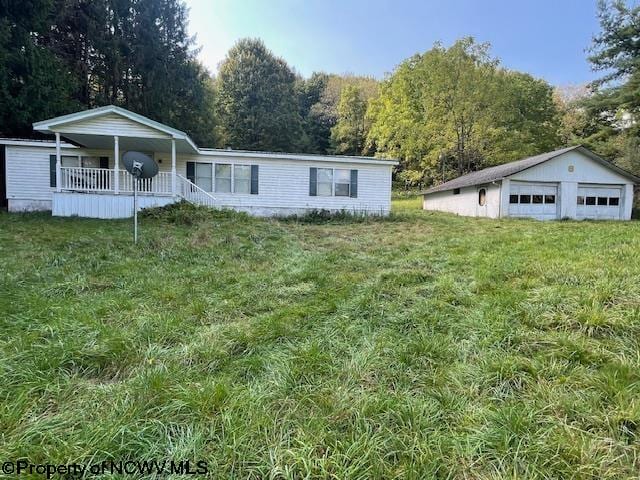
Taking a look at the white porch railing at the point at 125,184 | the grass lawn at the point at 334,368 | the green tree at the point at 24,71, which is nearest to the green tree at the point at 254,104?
the green tree at the point at 24,71

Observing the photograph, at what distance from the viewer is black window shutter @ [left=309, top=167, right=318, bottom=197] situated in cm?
1510

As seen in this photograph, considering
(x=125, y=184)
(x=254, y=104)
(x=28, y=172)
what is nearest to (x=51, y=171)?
(x=28, y=172)

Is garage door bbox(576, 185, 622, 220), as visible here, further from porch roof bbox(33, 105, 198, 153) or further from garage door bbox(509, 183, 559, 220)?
porch roof bbox(33, 105, 198, 153)

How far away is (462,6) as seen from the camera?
52.3 ft

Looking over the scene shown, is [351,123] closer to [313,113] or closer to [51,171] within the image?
[313,113]

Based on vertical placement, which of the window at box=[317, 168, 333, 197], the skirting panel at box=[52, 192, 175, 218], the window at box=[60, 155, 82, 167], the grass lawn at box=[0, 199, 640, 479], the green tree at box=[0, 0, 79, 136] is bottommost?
the grass lawn at box=[0, 199, 640, 479]

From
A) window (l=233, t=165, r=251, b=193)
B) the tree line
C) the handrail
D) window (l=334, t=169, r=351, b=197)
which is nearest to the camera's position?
the handrail

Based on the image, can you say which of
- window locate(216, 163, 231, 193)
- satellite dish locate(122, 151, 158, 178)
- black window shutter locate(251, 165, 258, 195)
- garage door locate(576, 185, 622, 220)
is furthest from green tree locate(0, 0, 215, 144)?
garage door locate(576, 185, 622, 220)

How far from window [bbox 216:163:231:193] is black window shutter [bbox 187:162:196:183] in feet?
2.84

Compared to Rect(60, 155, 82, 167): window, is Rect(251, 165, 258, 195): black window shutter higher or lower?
lower

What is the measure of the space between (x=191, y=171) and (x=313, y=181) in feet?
15.5

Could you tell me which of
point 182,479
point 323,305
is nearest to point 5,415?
→ point 182,479

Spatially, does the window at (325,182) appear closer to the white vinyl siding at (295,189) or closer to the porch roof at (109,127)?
the white vinyl siding at (295,189)

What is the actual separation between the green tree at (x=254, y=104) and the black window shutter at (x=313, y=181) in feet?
53.6
